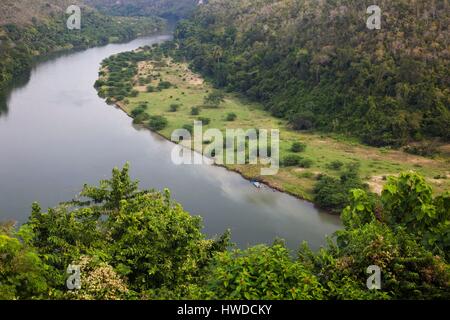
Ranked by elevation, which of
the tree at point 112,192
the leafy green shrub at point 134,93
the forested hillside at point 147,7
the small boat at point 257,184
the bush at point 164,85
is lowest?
the small boat at point 257,184

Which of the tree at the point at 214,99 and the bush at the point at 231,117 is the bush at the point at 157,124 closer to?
the bush at the point at 231,117

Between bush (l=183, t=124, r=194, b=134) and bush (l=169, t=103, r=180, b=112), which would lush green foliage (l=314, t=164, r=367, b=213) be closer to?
bush (l=183, t=124, r=194, b=134)

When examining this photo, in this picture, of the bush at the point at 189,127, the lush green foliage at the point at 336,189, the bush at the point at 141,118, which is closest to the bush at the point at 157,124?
the bush at the point at 141,118

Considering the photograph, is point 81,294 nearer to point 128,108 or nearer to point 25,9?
point 128,108

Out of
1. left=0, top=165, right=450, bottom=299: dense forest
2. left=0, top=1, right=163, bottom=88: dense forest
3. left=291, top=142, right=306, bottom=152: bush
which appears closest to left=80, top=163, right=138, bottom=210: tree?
left=0, top=165, right=450, bottom=299: dense forest

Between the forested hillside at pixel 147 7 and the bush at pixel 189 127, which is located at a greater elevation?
the forested hillside at pixel 147 7

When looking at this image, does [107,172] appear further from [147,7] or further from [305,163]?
[147,7]

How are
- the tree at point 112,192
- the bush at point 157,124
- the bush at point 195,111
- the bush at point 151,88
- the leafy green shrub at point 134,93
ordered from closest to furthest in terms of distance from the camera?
the tree at point 112,192, the bush at point 157,124, the bush at point 195,111, the leafy green shrub at point 134,93, the bush at point 151,88
